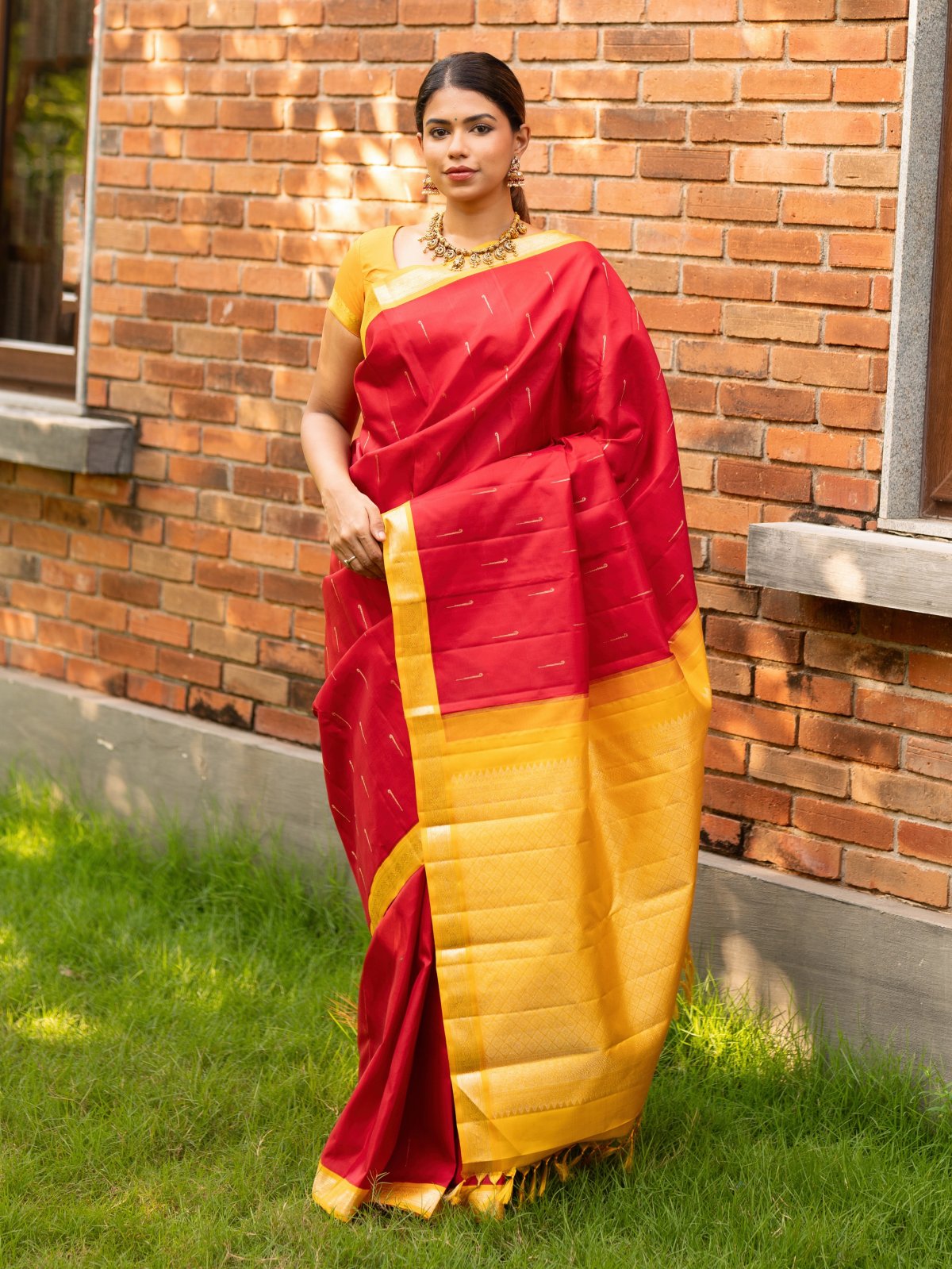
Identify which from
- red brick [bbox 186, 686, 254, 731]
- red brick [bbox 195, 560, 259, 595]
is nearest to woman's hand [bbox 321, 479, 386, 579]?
red brick [bbox 195, 560, 259, 595]

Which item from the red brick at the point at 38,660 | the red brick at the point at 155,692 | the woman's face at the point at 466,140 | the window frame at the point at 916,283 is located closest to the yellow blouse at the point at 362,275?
the woman's face at the point at 466,140

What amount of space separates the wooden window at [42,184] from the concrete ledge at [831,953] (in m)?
2.84

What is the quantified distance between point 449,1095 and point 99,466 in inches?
102

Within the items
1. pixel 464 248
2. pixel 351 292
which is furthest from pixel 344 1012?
pixel 464 248

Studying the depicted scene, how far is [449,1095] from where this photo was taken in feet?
9.37

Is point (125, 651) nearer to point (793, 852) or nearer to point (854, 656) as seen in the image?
point (793, 852)

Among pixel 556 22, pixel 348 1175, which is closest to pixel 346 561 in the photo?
pixel 348 1175

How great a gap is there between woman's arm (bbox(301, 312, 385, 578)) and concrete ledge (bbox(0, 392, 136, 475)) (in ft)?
5.93

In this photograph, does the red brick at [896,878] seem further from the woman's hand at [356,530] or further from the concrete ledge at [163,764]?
the concrete ledge at [163,764]

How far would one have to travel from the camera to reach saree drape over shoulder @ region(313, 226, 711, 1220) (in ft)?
8.91

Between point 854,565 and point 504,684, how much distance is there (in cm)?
91

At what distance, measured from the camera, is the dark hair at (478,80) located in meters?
2.77

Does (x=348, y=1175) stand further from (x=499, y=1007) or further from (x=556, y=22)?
(x=556, y=22)

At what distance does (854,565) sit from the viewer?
10.5ft
